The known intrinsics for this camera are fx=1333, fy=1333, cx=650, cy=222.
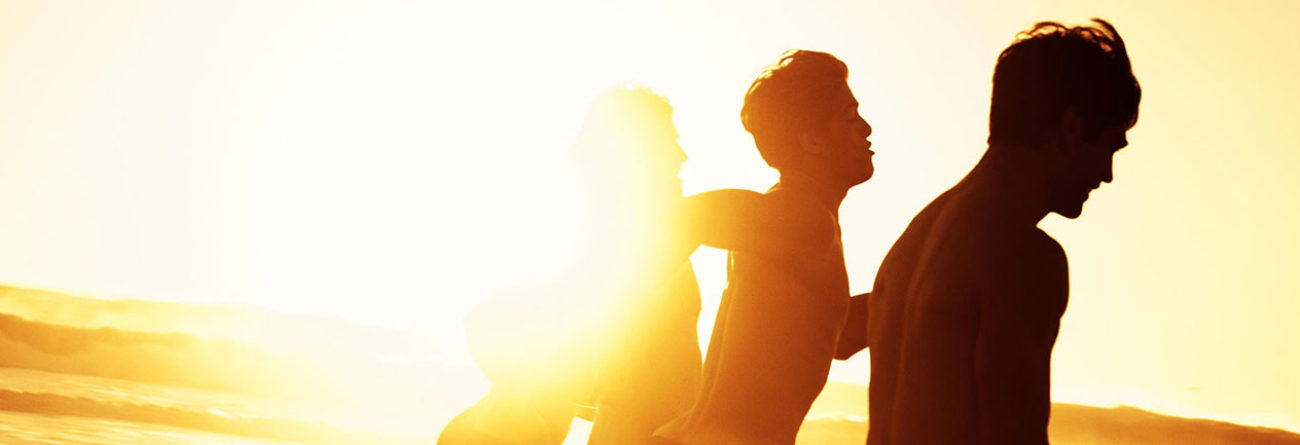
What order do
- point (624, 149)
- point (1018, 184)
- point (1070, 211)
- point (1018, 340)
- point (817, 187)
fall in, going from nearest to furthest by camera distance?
point (1018, 340)
point (1018, 184)
point (1070, 211)
point (817, 187)
point (624, 149)

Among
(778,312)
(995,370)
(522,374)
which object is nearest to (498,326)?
(522,374)

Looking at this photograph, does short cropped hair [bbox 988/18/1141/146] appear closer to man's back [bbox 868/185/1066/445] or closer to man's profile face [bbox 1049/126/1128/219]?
man's profile face [bbox 1049/126/1128/219]

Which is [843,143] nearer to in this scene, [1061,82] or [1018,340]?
[1061,82]

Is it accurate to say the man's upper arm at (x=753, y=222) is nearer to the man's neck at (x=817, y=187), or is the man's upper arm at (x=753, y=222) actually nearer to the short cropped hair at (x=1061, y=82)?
the man's neck at (x=817, y=187)

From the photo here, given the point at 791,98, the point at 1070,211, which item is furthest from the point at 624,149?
the point at 1070,211

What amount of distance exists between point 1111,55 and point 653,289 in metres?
2.09

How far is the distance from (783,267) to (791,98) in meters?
0.74

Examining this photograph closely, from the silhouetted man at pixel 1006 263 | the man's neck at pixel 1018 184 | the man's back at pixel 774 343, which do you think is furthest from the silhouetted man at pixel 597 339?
the man's neck at pixel 1018 184

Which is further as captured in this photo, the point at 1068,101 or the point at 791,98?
the point at 791,98

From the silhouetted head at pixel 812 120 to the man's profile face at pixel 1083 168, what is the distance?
164 centimetres

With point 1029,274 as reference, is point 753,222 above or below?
above

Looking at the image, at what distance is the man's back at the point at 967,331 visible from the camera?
3408 millimetres

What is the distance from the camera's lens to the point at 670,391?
589cm

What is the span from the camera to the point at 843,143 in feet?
17.7
